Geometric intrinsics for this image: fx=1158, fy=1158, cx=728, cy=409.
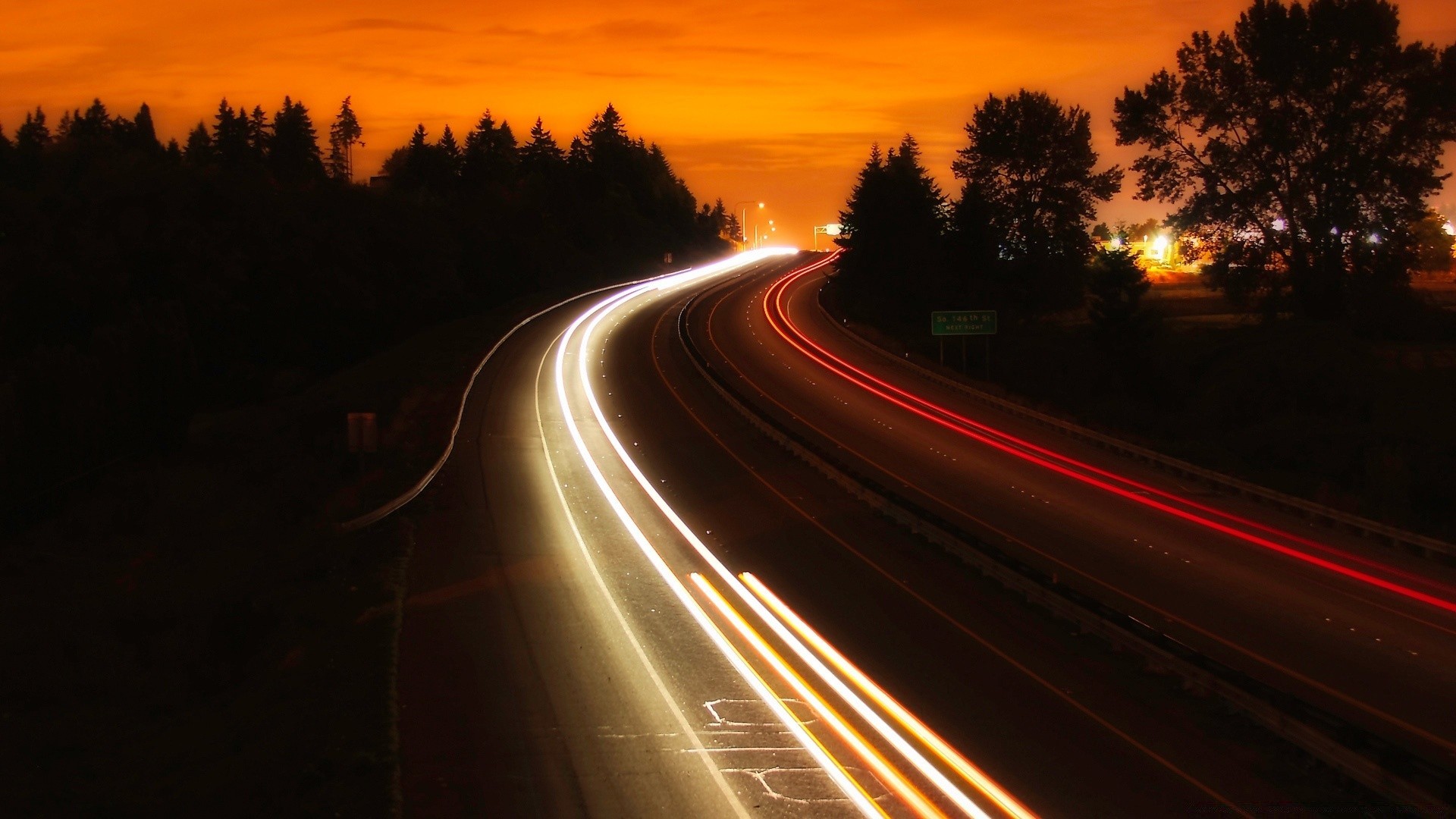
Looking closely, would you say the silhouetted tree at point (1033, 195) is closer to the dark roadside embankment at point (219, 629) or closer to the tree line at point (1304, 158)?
the tree line at point (1304, 158)

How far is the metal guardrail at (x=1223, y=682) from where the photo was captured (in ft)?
37.2

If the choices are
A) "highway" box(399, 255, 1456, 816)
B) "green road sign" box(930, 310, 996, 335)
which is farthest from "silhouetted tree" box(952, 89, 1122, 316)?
"highway" box(399, 255, 1456, 816)

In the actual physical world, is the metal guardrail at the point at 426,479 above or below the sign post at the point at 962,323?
below

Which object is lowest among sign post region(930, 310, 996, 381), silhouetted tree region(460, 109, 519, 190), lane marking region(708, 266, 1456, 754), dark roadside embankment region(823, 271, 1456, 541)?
dark roadside embankment region(823, 271, 1456, 541)

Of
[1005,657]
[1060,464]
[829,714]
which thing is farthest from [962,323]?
[829,714]

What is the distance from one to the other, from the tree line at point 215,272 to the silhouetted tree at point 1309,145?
50.6 m

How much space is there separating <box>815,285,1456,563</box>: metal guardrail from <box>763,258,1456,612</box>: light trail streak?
1314 millimetres

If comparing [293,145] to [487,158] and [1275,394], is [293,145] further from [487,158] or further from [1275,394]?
A: [1275,394]

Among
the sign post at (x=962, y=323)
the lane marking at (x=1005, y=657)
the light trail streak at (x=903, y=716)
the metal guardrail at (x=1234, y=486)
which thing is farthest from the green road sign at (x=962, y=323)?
the light trail streak at (x=903, y=716)

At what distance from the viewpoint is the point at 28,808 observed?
1331cm

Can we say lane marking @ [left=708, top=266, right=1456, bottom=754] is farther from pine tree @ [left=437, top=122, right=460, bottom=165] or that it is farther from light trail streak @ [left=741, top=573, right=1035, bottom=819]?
pine tree @ [left=437, top=122, right=460, bottom=165]

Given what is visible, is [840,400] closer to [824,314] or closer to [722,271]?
[824,314]

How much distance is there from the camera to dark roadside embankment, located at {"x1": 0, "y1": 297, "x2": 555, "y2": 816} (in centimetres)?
1306

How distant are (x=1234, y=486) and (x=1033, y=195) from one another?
2476 inches
